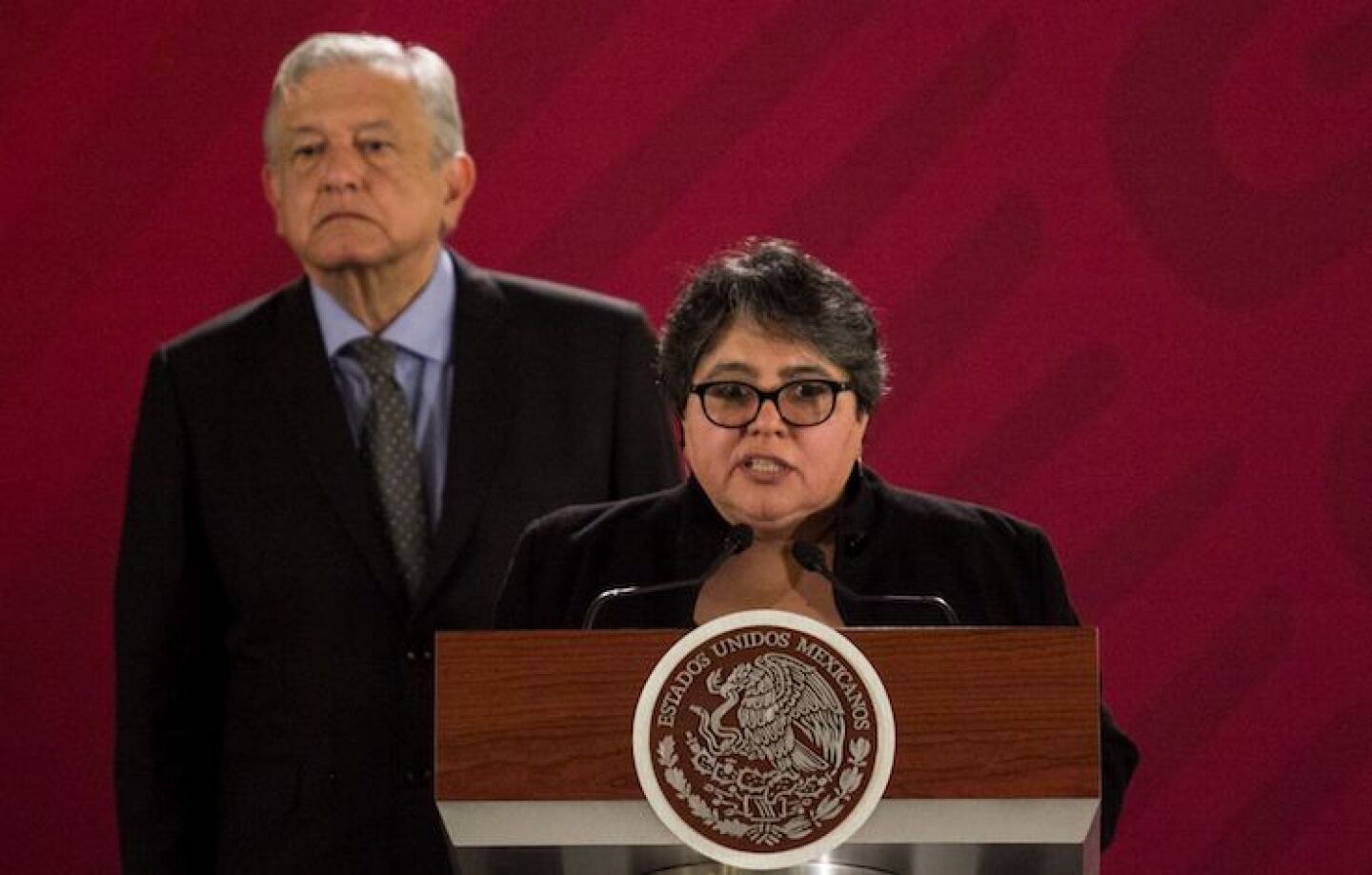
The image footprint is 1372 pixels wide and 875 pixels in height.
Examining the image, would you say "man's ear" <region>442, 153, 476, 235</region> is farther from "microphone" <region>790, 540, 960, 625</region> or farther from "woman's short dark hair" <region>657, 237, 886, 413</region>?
"microphone" <region>790, 540, 960, 625</region>

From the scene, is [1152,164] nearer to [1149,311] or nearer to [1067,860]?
[1149,311]

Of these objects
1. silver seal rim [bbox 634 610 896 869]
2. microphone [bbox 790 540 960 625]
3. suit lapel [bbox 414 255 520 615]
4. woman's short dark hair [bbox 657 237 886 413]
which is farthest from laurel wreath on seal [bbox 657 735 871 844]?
suit lapel [bbox 414 255 520 615]

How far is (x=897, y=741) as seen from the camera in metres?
1.76

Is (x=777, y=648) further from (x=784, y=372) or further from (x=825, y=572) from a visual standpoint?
(x=784, y=372)

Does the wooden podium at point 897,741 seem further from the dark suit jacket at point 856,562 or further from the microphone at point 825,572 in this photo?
the dark suit jacket at point 856,562

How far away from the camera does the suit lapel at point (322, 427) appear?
9.64 ft

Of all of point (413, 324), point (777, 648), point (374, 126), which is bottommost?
point (777, 648)

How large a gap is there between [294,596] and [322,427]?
0.72ft

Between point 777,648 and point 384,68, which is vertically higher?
point 384,68

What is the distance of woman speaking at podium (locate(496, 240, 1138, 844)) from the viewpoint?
88.9 inches

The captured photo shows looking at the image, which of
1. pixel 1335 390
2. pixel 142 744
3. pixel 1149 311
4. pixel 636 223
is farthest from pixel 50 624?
pixel 1335 390

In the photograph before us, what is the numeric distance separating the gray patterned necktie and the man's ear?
0.85 ft

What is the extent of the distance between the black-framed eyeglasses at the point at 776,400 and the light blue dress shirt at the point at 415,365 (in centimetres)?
84

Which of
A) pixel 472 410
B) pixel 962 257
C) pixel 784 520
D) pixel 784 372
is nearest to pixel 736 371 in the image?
pixel 784 372
